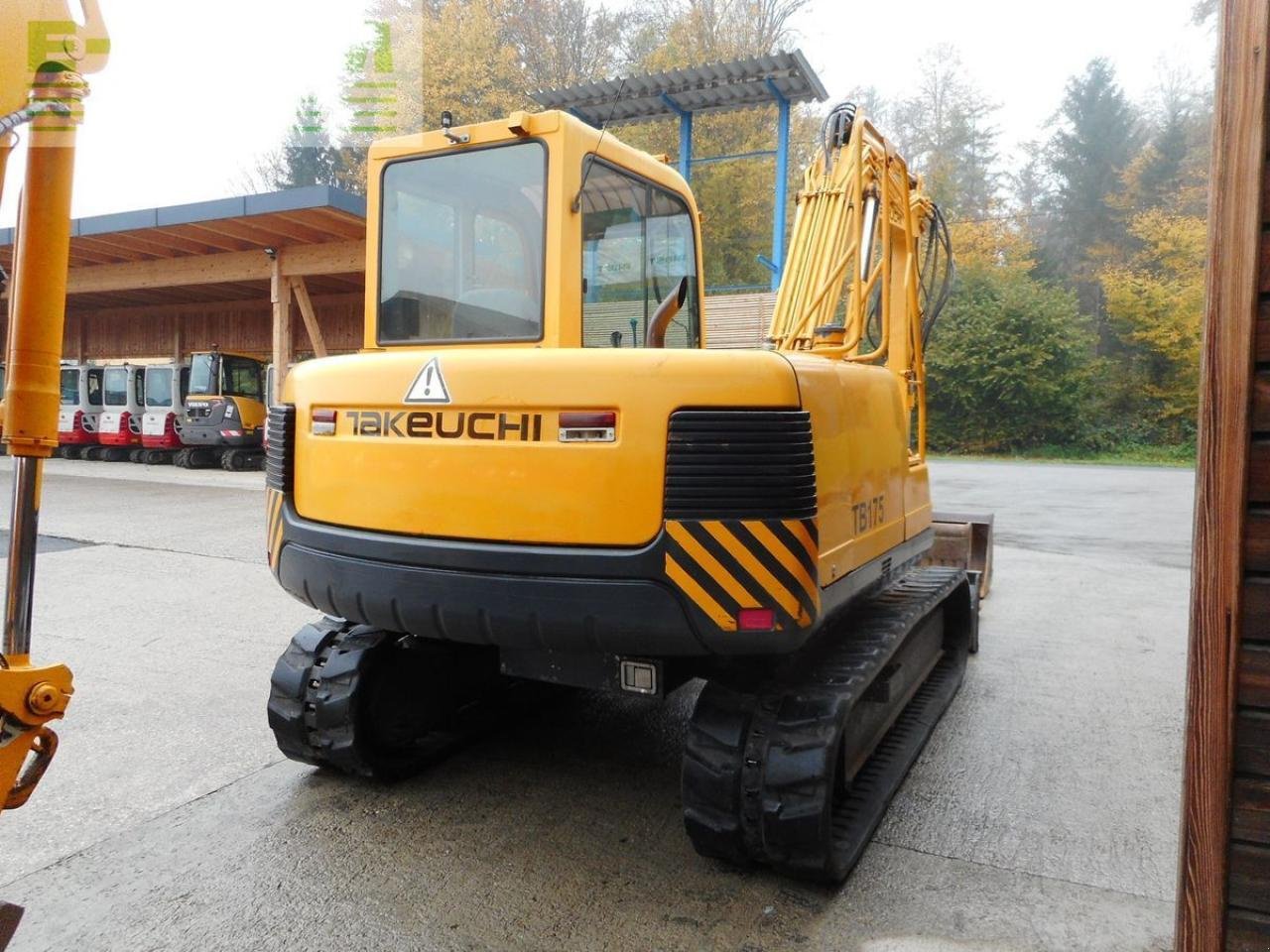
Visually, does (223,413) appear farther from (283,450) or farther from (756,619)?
(756,619)

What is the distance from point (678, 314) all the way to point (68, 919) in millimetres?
2805

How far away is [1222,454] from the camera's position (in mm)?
1668

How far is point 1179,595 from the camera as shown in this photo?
289 inches

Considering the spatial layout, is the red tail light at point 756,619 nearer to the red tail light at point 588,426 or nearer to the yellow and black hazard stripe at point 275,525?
the red tail light at point 588,426

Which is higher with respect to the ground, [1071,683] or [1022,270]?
[1022,270]

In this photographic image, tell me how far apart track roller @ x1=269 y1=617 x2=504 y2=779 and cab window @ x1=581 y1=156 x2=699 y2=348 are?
1461 millimetres

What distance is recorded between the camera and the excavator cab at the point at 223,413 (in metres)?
17.5

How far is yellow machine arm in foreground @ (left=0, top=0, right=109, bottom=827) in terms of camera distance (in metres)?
1.72

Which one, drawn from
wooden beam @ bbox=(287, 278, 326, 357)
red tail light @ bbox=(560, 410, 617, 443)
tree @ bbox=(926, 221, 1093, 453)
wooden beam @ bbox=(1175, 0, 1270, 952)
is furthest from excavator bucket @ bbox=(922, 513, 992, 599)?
tree @ bbox=(926, 221, 1093, 453)

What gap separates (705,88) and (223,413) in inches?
454

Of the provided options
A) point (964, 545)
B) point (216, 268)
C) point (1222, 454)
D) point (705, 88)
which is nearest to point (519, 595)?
point (1222, 454)

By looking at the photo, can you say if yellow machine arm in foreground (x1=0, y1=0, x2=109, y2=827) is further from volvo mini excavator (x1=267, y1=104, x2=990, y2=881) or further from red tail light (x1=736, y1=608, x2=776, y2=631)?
red tail light (x1=736, y1=608, x2=776, y2=631)

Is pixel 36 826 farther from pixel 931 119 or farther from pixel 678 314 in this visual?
pixel 931 119

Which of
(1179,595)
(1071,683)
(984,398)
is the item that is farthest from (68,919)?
(984,398)
